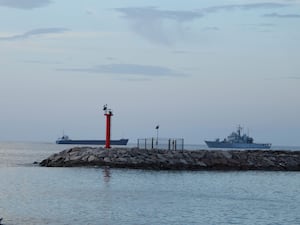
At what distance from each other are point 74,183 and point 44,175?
23.2 feet

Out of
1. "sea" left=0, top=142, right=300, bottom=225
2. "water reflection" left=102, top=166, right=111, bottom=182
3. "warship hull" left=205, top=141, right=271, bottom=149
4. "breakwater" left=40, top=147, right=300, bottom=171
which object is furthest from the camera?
"warship hull" left=205, top=141, right=271, bottom=149

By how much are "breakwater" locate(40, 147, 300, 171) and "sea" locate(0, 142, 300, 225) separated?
55.3 inches

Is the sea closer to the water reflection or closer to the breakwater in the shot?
the water reflection

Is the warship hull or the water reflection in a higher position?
the warship hull

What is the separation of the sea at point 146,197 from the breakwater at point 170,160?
1.41 metres

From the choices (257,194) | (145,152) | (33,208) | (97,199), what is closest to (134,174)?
(145,152)

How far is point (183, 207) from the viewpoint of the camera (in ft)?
109

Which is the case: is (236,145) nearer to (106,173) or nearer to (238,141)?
(238,141)

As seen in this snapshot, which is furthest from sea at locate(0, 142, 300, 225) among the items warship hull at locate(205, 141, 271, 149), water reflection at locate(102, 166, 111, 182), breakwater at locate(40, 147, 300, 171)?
warship hull at locate(205, 141, 271, 149)

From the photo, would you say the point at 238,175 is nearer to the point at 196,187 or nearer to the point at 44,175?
the point at 196,187

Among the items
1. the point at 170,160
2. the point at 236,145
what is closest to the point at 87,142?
the point at 236,145

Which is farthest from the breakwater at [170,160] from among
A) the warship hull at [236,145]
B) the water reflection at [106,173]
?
the warship hull at [236,145]

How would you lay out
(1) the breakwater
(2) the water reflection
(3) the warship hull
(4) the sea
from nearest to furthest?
(4) the sea
(2) the water reflection
(1) the breakwater
(3) the warship hull

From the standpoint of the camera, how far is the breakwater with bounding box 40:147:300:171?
54.2 metres
